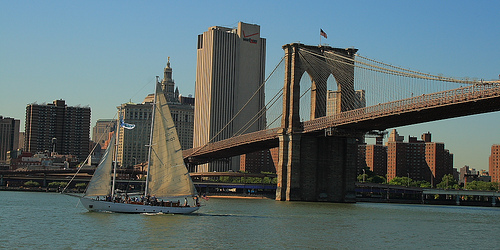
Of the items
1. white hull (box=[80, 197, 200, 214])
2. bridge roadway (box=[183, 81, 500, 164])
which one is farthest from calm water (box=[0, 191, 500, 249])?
bridge roadway (box=[183, 81, 500, 164])

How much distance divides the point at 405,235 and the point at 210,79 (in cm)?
14747

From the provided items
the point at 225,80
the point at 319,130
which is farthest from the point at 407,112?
the point at 225,80

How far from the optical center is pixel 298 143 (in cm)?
8788

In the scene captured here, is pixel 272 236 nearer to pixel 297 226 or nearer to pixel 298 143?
pixel 297 226

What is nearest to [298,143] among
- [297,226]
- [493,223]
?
[493,223]

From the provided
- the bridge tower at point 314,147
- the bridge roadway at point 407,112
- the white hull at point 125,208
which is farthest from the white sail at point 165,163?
the bridge tower at point 314,147

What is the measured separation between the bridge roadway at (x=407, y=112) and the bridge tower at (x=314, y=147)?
2.24 meters

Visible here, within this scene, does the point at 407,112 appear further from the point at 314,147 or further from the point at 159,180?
the point at 159,180

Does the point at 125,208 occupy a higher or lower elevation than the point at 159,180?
lower

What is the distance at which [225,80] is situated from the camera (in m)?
192

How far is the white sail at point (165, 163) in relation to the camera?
54.3m

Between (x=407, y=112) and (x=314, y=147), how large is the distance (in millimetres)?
20289

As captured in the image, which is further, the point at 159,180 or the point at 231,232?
the point at 159,180

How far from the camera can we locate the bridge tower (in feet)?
288
